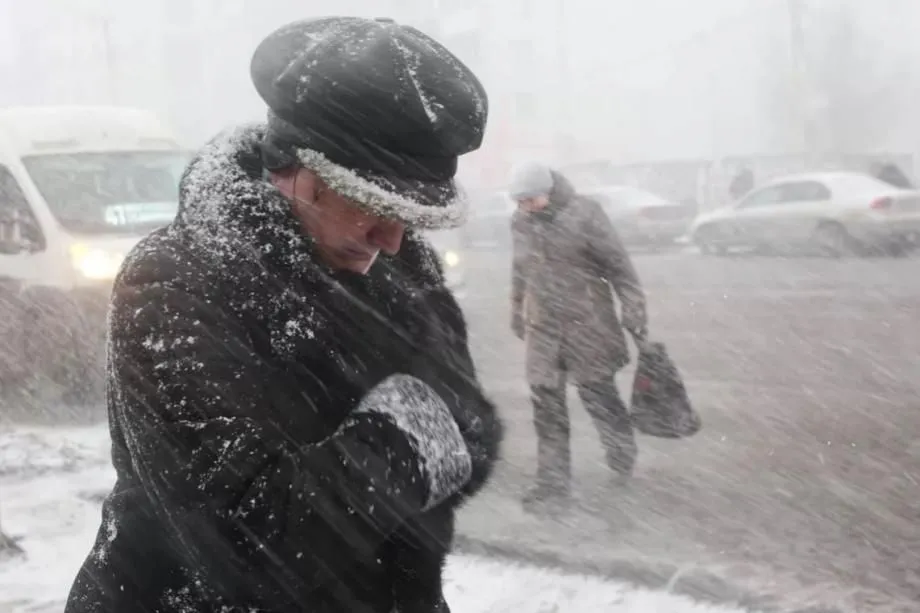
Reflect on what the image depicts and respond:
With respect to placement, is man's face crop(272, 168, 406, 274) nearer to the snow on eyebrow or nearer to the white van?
the snow on eyebrow

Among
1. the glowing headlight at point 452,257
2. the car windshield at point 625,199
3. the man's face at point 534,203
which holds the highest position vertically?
the man's face at point 534,203

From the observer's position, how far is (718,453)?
583cm

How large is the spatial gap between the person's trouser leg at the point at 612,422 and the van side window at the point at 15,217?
168 inches

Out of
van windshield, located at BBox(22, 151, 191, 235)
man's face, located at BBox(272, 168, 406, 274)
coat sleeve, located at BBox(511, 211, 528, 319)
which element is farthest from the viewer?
van windshield, located at BBox(22, 151, 191, 235)

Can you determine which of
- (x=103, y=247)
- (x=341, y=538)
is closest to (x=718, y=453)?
(x=103, y=247)

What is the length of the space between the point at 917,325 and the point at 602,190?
10880 millimetres

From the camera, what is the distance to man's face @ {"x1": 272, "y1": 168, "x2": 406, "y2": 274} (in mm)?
1420

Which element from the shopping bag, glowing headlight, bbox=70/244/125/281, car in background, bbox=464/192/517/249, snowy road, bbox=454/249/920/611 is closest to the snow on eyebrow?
snowy road, bbox=454/249/920/611

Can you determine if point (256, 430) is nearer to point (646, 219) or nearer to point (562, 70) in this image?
point (646, 219)

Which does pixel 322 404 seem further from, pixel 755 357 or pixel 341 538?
pixel 755 357

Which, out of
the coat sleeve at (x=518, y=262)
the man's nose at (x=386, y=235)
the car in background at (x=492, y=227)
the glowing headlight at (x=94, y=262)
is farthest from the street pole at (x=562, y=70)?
the man's nose at (x=386, y=235)

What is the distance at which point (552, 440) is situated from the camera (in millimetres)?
5184

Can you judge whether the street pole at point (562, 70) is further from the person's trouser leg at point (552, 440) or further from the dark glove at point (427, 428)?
the dark glove at point (427, 428)

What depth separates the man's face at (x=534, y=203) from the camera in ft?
16.1
